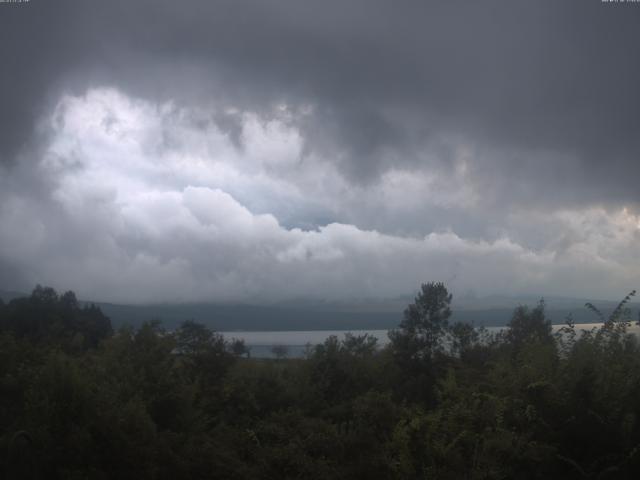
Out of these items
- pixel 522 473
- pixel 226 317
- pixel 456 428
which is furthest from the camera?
pixel 226 317

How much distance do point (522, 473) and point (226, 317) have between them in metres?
101

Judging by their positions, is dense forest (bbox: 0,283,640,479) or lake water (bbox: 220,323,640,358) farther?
lake water (bbox: 220,323,640,358)

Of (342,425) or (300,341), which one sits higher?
(342,425)

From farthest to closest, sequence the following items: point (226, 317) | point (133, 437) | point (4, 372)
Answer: point (226, 317) → point (4, 372) → point (133, 437)

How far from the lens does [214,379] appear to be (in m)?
23.2

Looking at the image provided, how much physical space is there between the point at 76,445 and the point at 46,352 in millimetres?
8296

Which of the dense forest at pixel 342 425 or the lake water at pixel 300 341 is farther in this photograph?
the lake water at pixel 300 341

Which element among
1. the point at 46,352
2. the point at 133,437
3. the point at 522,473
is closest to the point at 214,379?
the point at 46,352

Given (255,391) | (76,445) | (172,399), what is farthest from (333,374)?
(76,445)

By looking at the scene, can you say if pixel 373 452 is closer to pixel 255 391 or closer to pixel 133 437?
pixel 133 437

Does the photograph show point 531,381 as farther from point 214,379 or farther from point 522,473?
point 214,379

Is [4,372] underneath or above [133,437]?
above

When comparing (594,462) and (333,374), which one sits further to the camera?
(333,374)

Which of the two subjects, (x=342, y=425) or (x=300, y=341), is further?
(x=300, y=341)
